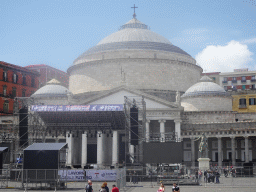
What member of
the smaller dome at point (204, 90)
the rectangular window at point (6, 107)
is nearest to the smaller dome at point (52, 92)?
the rectangular window at point (6, 107)

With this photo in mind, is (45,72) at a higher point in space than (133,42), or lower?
lower

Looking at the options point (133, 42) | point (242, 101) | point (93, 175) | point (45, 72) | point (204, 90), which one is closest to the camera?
point (93, 175)

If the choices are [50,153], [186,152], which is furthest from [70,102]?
[50,153]

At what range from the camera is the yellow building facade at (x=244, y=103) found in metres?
85.9

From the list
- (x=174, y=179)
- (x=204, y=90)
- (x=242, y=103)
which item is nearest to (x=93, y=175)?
(x=174, y=179)

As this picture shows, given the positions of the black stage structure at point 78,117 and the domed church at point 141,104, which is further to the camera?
the domed church at point 141,104

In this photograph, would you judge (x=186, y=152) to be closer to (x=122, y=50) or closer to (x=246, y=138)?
(x=246, y=138)

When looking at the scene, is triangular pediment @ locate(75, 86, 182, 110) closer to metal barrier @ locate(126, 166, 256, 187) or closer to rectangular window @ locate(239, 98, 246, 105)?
metal barrier @ locate(126, 166, 256, 187)

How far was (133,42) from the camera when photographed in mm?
81875

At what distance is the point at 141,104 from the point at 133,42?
94.7 ft

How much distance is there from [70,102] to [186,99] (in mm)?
17575

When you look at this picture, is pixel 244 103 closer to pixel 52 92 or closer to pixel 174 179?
pixel 52 92

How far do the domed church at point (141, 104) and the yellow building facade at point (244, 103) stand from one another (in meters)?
9.92

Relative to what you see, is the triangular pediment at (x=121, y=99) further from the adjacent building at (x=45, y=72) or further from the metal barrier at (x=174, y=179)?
the adjacent building at (x=45, y=72)
